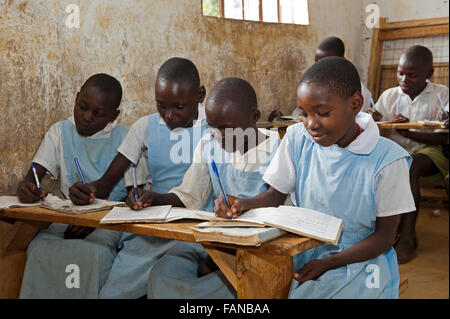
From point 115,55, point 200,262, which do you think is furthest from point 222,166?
point 115,55

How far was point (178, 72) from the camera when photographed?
2.48 metres

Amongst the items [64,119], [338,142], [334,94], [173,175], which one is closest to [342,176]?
[338,142]

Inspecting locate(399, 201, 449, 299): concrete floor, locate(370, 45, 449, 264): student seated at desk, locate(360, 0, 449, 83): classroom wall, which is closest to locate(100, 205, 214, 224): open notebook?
locate(399, 201, 449, 299): concrete floor

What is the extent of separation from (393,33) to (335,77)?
4.52 m

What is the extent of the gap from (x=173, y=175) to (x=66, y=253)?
648 mm

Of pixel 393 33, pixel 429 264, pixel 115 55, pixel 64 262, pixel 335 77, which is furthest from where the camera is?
pixel 393 33

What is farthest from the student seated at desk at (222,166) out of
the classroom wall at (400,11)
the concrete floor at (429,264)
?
the classroom wall at (400,11)

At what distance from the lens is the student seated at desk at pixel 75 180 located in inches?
88.4

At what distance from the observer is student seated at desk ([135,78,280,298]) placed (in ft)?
6.65

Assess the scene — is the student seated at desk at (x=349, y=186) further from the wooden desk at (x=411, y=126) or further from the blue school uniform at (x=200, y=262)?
the wooden desk at (x=411, y=126)

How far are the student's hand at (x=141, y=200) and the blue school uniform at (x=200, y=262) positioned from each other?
28 centimetres

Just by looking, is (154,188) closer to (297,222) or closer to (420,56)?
(297,222)

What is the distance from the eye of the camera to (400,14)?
5773mm

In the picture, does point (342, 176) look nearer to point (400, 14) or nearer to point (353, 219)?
point (353, 219)
